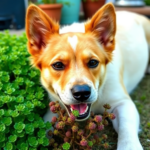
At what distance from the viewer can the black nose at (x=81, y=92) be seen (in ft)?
6.10

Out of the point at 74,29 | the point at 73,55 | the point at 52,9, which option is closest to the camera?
the point at 73,55

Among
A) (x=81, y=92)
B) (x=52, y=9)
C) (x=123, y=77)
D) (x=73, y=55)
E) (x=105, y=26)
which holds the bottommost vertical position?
(x=52, y=9)

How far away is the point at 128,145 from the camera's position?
202 cm

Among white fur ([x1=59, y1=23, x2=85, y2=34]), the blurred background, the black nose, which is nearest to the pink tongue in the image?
the black nose

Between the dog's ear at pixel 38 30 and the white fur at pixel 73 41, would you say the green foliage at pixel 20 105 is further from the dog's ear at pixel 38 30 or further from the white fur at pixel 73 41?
the white fur at pixel 73 41

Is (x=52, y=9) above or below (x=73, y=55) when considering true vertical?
below

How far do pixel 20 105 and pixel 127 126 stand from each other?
97 cm

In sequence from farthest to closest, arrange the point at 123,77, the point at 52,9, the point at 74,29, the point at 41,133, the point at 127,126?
the point at 52,9 < the point at 123,77 < the point at 74,29 < the point at 127,126 < the point at 41,133

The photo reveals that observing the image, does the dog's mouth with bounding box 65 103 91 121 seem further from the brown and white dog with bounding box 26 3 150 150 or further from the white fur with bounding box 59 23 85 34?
the white fur with bounding box 59 23 85 34

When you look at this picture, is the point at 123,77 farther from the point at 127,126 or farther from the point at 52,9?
the point at 52,9

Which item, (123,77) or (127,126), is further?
(123,77)

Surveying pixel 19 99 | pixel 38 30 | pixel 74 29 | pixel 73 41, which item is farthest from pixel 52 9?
pixel 19 99

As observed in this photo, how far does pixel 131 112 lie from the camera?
2396 mm

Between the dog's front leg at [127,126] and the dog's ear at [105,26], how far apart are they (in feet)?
1.97
